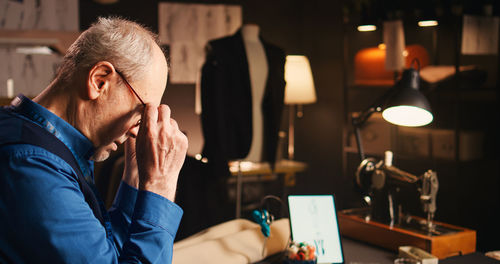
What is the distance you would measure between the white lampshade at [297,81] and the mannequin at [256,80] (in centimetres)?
76

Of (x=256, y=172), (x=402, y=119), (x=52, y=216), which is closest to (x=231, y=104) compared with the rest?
(x=256, y=172)

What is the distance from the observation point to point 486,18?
3.04 meters

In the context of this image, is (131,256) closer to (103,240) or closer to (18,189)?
(103,240)

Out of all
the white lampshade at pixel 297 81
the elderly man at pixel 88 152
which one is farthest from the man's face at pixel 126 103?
the white lampshade at pixel 297 81

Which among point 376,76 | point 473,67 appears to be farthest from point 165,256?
point 376,76

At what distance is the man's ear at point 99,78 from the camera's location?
103cm

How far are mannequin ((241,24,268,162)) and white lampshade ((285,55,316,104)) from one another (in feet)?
2.51

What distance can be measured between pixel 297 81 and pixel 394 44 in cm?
108

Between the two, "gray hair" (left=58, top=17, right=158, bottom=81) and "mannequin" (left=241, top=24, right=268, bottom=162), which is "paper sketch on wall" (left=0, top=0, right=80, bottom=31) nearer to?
"mannequin" (left=241, top=24, right=268, bottom=162)

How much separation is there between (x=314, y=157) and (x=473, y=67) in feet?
7.56

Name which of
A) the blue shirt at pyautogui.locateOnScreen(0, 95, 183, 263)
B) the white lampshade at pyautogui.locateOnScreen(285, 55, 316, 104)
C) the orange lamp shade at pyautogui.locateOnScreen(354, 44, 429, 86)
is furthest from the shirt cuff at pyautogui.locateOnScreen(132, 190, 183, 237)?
the white lampshade at pyautogui.locateOnScreen(285, 55, 316, 104)

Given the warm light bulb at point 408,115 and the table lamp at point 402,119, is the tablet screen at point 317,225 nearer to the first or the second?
the table lamp at point 402,119

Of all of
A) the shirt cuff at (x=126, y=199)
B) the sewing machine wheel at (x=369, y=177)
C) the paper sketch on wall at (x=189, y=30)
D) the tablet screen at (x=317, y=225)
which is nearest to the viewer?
the shirt cuff at (x=126, y=199)

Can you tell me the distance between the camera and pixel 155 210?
1.01 meters
